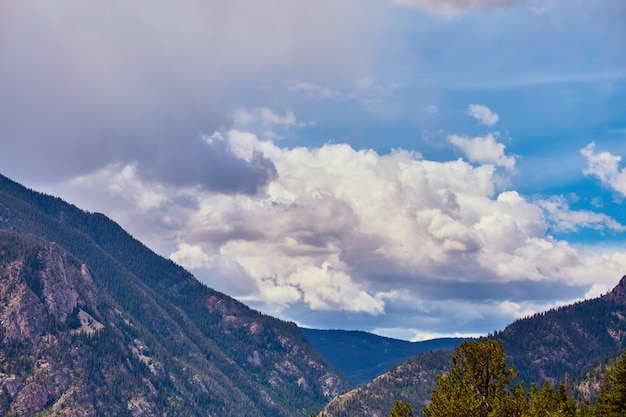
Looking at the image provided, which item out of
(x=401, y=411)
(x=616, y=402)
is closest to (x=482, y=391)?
(x=401, y=411)

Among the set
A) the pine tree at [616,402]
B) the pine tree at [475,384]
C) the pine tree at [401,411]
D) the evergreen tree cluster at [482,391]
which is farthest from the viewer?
the pine tree at [616,402]

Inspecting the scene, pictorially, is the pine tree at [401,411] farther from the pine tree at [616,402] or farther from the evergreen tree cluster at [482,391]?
the pine tree at [616,402]

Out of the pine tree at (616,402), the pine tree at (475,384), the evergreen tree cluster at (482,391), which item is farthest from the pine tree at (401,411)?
the pine tree at (616,402)

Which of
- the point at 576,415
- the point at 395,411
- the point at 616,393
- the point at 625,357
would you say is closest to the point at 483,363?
the point at 395,411

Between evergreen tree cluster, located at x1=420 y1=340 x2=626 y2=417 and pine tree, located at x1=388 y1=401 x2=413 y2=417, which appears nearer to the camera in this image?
evergreen tree cluster, located at x1=420 y1=340 x2=626 y2=417

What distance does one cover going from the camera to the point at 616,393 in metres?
122

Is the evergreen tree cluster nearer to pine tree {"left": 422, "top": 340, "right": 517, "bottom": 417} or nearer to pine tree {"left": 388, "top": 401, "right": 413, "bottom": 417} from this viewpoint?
pine tree {"left": 422, "top": 340, "right": 517, "bottom": 417}

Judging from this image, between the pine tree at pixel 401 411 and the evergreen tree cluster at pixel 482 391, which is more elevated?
the evergreen tree cluster at pixel 482 391

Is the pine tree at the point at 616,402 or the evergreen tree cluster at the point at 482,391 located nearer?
the evergreen tree cluster at the point at 482,391

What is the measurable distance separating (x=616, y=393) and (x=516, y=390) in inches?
2094

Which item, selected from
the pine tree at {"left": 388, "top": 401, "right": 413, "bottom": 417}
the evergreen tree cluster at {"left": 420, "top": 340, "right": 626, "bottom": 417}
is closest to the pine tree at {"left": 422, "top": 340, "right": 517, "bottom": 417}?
the evergreen tree cluster at {"left": 420, "top": 340, "right": 626, "bottom": 417}

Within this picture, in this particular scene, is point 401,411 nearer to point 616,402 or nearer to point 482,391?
point 482,391

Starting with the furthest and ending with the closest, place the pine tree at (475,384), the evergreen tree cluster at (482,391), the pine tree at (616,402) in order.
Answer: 1. the pine tree at (616,402)
2. the pine tree at (475,384)
3. the evergreen tree cluster at (482,391)

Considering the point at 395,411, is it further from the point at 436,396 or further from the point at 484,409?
the point at 484,409
